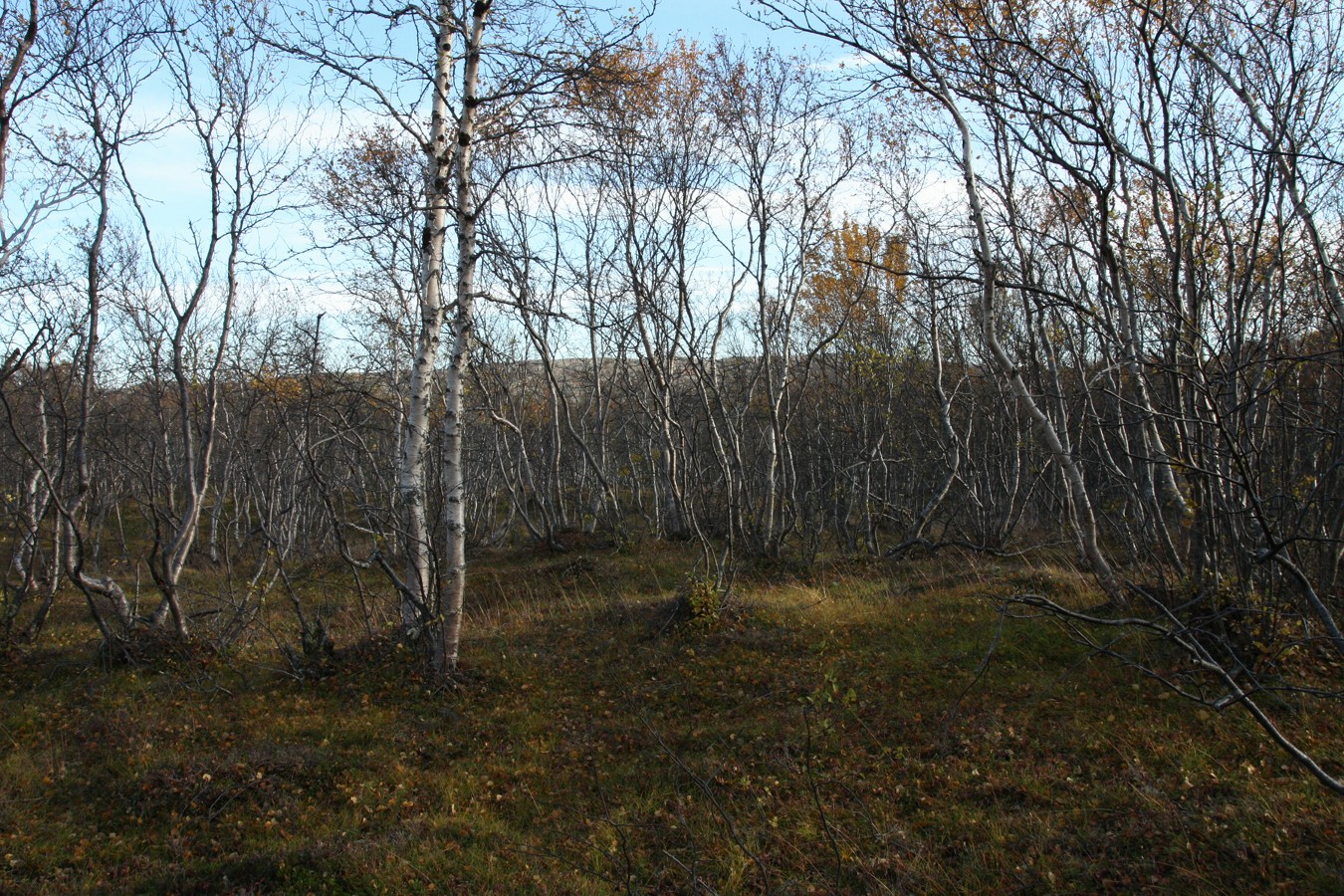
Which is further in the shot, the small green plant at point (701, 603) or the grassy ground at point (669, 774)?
the small green plant at point (701, 603)

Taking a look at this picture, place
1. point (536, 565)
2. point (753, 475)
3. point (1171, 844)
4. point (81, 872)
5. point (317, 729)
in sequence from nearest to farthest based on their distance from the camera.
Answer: point (1171, 844) → point (81, 872) → point (317, 729) → point (536, 565) → point (753, 475)

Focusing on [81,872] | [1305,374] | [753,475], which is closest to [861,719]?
[81,872]

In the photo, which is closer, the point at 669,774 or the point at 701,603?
the point at 669,774

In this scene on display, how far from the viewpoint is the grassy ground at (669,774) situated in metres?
3.69

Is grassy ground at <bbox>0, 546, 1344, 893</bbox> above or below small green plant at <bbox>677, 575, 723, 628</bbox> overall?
below

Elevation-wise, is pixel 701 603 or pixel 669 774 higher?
pixel 701 603

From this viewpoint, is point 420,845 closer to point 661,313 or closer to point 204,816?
point 204,816

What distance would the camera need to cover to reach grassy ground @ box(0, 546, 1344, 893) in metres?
3.69

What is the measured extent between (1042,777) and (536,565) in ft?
32.0

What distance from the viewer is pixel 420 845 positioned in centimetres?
414

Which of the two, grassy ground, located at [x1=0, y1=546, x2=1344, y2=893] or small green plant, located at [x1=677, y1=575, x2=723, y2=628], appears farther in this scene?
small green plant, located at [x1=677, y1=575, x2=723, y2=628]

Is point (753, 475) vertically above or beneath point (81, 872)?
above

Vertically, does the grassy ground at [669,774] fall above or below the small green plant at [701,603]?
below

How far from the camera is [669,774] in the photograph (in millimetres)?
4934
